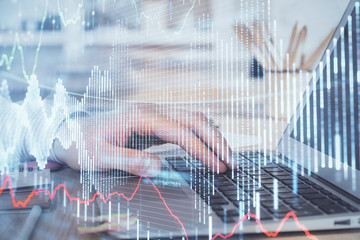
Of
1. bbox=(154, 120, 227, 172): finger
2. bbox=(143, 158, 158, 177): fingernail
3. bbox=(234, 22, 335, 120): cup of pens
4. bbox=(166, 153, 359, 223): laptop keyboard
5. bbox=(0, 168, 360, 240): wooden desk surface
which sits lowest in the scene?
bbox=(0, 168, 360, 240): wooden desk surface

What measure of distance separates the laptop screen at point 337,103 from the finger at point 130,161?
26cm

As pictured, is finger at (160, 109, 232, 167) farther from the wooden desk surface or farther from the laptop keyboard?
the wooden desk surface

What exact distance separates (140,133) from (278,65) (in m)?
0.27

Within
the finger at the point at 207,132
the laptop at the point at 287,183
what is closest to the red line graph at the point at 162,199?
the laptop at the point at 287,183

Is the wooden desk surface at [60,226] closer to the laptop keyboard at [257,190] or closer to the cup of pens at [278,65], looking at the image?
the laptop keyboard at [257,190]

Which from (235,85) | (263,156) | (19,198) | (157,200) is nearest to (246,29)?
(235,85)

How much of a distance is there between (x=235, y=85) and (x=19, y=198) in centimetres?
41

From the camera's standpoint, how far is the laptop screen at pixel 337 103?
0.56 metres

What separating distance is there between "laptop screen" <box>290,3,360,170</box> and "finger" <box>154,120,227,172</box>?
16 centimetres

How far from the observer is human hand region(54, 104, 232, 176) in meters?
0.64

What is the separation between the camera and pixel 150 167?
0.64 m

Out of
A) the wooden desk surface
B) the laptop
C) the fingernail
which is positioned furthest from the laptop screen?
the fingernail

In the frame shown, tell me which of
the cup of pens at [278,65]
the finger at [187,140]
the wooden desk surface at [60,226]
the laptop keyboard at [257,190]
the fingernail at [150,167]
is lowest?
the wooden desk surface at [60,226]

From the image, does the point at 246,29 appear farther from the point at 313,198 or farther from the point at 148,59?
the point at 313,198
